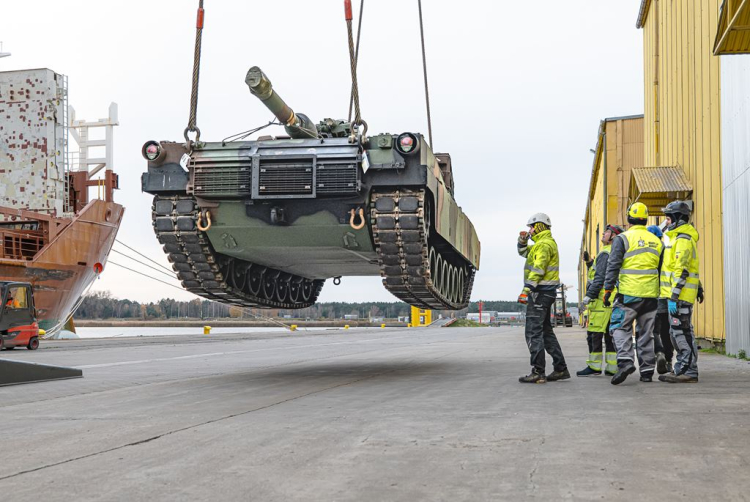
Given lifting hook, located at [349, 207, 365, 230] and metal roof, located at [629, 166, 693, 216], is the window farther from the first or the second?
metal roof, located at [629, 166, 693, 216]

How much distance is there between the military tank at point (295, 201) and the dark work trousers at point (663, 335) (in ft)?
9.37

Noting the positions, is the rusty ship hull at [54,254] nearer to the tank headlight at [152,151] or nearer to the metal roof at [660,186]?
the tank headlight at [152,151]

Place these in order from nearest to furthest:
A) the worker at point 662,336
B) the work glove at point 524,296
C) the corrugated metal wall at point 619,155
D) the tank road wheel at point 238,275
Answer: the work glove at point 524,296 → the worker at point 662,336 → the tank road wheel at point 238,275 → the corrugated metal wall at point 619,155

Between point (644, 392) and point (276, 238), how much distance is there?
15.8 ft

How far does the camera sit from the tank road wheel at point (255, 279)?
12498 mm

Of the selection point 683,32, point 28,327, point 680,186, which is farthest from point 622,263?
point 28,327

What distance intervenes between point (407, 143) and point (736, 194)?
6.11 meters

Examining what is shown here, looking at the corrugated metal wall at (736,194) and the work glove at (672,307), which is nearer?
the work glove at (672,307)

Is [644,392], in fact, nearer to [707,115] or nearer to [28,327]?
[707,115]

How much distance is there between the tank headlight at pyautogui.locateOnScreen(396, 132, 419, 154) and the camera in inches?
392

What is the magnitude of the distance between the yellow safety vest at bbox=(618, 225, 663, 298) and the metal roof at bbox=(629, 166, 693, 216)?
27.7ft

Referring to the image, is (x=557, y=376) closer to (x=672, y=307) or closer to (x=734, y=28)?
(x=672, y=307)

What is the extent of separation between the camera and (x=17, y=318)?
2198 cm

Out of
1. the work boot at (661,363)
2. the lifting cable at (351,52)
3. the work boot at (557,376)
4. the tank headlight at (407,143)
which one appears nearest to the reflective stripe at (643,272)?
the work boot at (661,363)
